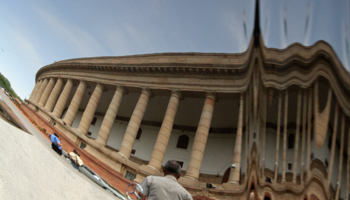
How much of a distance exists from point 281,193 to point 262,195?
6 cm

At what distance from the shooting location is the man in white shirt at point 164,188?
1.43 meters

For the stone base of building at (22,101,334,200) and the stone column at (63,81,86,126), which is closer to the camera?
the stone base of building at (22,101,334,200)

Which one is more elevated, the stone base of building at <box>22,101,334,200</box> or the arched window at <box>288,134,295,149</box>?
the arched window at <box>288,134,295,149</box>

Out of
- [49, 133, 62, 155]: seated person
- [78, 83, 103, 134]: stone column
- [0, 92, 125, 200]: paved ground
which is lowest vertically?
[0, 92, 125, 200]: paved ground

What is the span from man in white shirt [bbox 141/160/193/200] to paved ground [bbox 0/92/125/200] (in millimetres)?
232

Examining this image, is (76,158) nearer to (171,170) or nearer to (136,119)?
(171,170)

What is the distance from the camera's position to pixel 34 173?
1300 mm

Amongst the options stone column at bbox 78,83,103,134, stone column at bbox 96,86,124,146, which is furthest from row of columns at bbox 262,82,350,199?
stone column at bbox 78,83,103,134

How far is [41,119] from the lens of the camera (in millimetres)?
1769

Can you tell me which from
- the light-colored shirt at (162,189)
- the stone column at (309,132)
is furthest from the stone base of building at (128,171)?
the light-colored shirt at (162,189)

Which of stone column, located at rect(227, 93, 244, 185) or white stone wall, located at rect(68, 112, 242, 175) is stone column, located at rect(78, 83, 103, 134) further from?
stone column, located at rect(227, 93, 244, 185)

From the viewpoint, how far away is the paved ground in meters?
1.23

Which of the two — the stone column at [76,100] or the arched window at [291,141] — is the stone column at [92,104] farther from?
the arched window at [291,141]

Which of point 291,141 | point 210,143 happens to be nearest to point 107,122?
point 210,143
